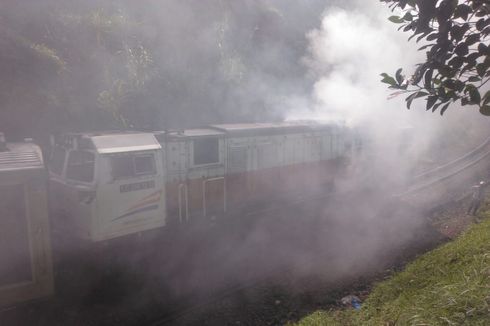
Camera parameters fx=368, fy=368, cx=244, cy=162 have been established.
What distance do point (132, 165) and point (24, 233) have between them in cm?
287

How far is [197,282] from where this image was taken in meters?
8.66

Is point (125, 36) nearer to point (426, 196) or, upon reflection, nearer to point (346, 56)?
point (346, 56)

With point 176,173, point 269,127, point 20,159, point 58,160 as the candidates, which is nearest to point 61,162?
point 58,160

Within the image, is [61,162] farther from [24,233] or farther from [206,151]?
[206,151]

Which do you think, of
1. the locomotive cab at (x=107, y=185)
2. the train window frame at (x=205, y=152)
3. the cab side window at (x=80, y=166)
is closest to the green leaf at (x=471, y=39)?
the locomotive cab at (x=107, y=185)

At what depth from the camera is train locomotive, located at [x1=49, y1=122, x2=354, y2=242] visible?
8781mm

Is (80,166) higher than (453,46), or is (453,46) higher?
(453,46)

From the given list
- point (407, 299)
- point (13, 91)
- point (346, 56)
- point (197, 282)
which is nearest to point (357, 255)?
point (407, 299)

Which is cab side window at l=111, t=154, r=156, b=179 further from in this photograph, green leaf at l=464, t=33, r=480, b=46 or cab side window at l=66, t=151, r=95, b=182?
green leaf at l=464, t=33, r=480, b=46

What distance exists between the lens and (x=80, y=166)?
9.21 meters

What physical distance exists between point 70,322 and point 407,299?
6.27m

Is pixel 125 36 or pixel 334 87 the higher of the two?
pixel 125 36

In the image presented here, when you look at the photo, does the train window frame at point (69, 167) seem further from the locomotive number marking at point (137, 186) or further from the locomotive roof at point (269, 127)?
the locomotive roof at point (269, 127)

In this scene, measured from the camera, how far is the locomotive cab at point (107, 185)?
340 inches
